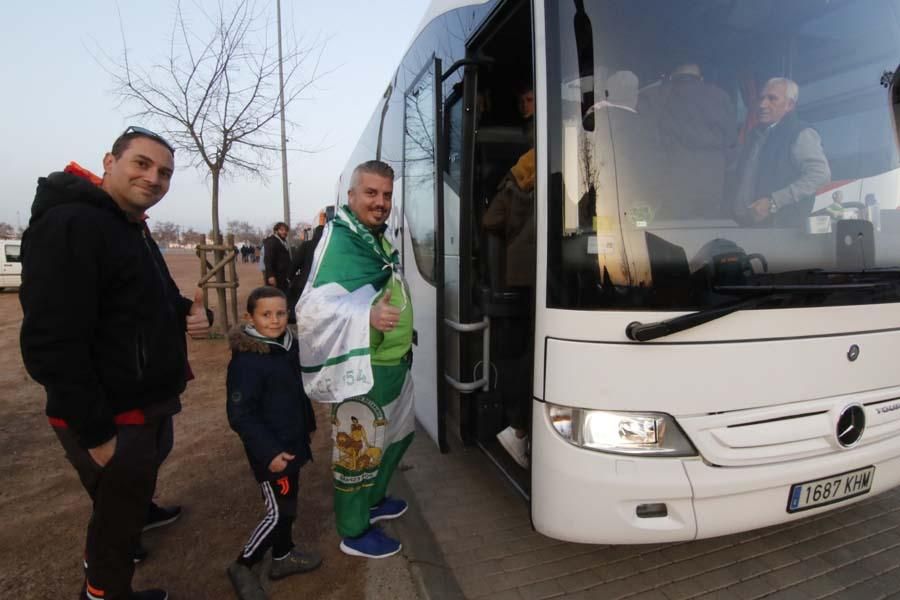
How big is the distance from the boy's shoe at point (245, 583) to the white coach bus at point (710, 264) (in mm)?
1377

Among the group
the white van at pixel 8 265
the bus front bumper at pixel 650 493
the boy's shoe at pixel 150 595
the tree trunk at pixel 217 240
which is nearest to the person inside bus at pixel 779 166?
the bus front bumper at pixel 650 493

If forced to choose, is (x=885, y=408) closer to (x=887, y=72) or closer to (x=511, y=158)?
(x=887, y=72)

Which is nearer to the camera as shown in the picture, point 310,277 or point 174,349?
point 174,349

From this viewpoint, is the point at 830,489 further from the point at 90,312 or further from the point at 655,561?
the point at 90,312

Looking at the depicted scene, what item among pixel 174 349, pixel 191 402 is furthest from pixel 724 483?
pixel 191 402

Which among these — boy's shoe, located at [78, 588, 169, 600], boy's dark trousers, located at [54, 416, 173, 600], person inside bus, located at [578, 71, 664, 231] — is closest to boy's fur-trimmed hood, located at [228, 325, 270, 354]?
boy's dark trousers, located at [54, 416, 173, 600]

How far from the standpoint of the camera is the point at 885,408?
229 cm

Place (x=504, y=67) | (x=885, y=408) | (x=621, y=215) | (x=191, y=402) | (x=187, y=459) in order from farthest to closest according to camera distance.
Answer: (x=191, y=402)
(x=187, y=459)
(x=504, y=67)
(x=885, y=408)
(x=621, y=215)

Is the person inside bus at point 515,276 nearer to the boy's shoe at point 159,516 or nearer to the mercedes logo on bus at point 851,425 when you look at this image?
the mercedes logo on bus at point 851,425

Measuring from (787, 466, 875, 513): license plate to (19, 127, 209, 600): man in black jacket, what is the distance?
9.02 ft

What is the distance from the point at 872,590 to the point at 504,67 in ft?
11.2

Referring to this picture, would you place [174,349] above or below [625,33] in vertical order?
below

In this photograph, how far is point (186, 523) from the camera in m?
3.01

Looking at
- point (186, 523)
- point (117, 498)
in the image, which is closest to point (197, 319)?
point (117, 498)
